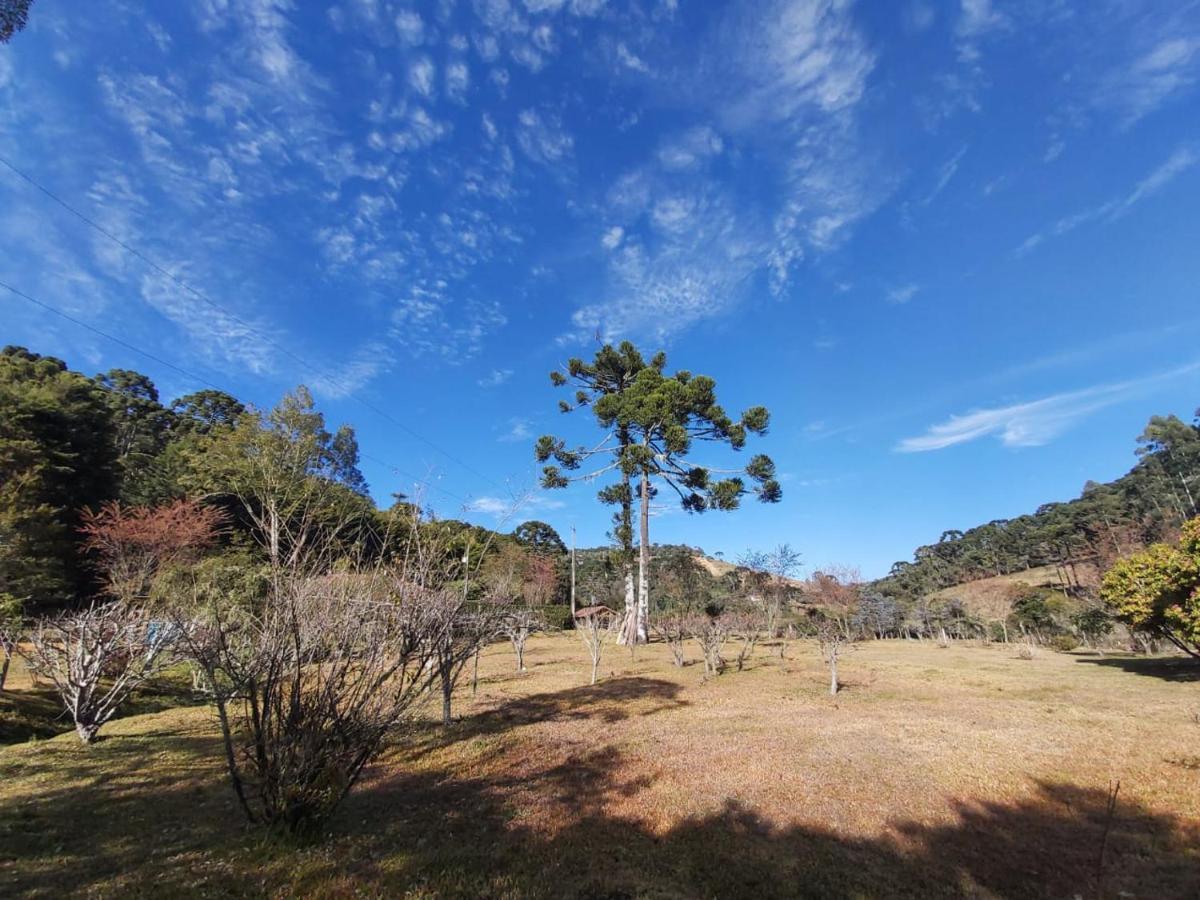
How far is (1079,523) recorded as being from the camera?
48.7m

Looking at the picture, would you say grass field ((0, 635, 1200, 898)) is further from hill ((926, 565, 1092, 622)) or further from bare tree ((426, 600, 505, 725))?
hill ((926, 565, 1092, 622))

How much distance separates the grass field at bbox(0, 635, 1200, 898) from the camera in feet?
16.2

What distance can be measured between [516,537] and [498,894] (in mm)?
56321

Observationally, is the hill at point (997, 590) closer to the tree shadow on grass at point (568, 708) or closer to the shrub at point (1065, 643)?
the shrub at point (1065, 643)

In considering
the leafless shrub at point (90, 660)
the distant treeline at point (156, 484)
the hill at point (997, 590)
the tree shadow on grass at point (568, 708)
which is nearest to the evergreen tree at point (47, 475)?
the distant treeline at point (156, 484)

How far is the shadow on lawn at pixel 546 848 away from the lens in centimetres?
479

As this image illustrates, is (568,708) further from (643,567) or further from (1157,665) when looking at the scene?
(1157,665)

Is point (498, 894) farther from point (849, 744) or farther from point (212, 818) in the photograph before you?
point (849, 744)

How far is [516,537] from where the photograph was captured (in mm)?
59969

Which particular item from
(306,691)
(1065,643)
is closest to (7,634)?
(306,691)

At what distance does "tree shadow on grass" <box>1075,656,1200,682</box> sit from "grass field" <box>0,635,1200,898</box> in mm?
2343

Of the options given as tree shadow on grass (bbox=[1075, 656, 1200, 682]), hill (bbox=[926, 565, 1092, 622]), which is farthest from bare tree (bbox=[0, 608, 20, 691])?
hill (bbox=[926, 565, 1092, 622])

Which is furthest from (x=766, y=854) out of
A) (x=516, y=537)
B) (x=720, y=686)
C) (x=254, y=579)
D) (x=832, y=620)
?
(x=516, y=537)

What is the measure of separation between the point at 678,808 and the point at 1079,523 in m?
60.6
